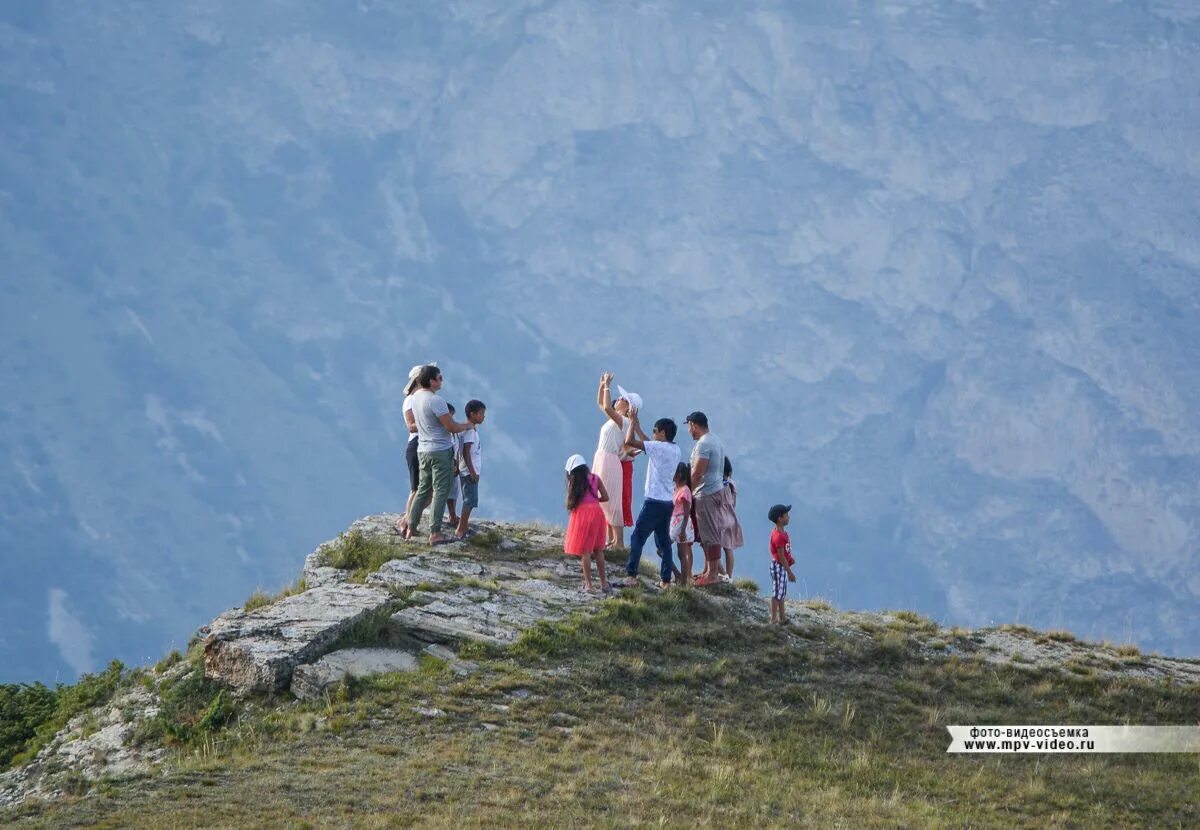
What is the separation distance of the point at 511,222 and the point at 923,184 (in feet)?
139

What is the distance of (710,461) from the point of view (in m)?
17.0

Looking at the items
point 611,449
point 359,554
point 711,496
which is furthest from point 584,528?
point 359,554

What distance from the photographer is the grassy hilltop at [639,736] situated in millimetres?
10891

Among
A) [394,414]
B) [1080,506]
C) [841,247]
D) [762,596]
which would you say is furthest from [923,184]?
[762,596]

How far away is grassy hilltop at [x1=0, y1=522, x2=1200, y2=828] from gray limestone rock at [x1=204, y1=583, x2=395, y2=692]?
211 millimetres

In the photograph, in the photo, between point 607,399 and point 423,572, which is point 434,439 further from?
point 607,399

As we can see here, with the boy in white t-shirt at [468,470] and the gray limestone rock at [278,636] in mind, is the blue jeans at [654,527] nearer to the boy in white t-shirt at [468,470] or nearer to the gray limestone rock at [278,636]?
the boy in white t-shirt at [468,470]

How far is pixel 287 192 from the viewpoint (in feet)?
458

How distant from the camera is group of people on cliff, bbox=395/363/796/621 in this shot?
53.0ft

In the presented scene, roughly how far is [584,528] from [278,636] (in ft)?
12.8

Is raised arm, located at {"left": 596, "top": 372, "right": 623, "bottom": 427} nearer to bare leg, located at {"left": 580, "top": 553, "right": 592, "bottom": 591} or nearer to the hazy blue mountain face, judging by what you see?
bare leg, located at {"left": 580, "top": 553, "right": 592, "bottom": 591}

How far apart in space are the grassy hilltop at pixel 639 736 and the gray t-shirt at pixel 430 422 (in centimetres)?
151

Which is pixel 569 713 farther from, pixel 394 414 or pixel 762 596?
pixel 394 414

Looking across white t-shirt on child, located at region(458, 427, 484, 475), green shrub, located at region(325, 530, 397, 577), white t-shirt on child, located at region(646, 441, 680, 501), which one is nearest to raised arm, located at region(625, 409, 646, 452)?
white t-shirt on child, located at region(646, 441, 680, 501)
